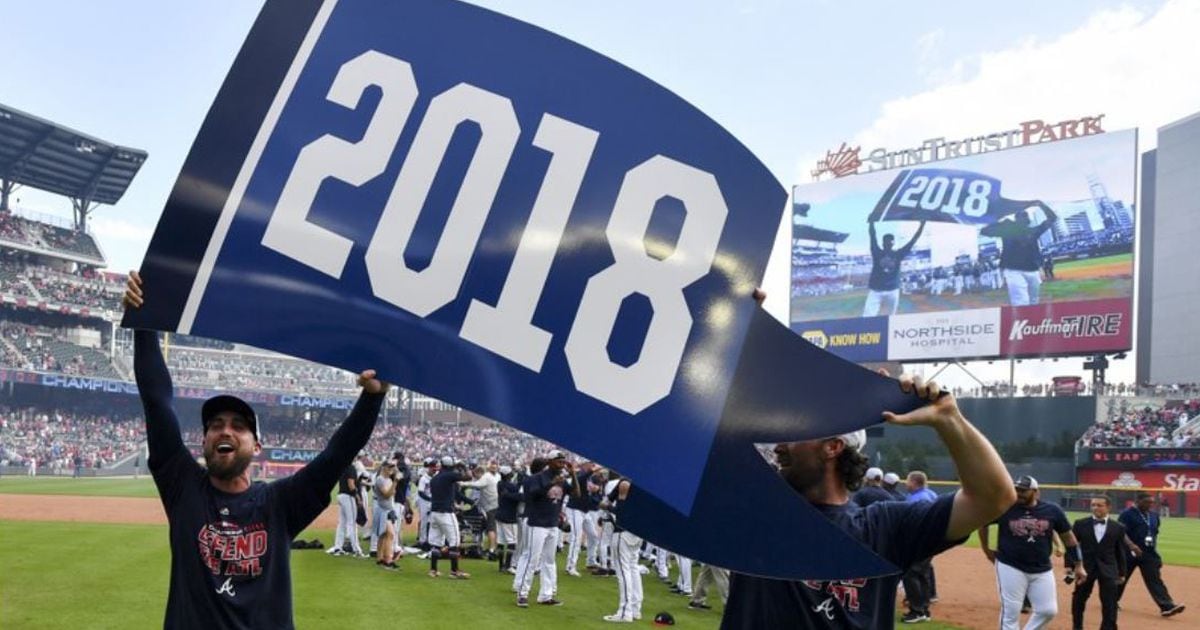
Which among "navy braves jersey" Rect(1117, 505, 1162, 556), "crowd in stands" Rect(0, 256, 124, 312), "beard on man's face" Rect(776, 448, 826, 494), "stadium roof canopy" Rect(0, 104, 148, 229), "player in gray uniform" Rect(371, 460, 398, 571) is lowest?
"player in gray uniform" Rect(371, 460, 398, 571)

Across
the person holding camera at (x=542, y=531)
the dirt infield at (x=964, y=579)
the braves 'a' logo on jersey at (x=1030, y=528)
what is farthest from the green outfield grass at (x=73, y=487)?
the braves 'a' logo on jersey at (x=1030, y=528)

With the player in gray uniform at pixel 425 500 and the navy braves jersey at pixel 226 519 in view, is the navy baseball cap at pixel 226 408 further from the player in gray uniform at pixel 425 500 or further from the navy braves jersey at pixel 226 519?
the player in gray uniform at pixel 425 500

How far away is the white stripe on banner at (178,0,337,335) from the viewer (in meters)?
3.19

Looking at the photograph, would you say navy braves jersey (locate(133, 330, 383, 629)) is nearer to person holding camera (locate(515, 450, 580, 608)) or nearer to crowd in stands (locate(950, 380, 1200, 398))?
person holding camera (locate(515, 450, 580, 608))

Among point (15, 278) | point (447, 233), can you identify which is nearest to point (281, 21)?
point (447, 233)

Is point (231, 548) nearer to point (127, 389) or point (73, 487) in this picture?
point (73, 487)

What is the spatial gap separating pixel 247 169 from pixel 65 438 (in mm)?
59738

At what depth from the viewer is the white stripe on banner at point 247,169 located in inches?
126

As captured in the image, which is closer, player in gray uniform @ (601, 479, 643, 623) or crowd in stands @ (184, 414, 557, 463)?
player in gray uniform @ (601, 479, 643, 623)

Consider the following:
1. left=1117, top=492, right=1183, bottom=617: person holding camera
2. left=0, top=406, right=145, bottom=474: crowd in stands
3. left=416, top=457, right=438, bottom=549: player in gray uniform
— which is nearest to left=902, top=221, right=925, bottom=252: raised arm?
left=1117, top=492, right=1183, bottom=617: person holding camera

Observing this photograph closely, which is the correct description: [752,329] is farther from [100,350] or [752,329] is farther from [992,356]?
[100,350]

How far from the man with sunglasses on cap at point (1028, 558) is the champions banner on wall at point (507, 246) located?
7.43 m

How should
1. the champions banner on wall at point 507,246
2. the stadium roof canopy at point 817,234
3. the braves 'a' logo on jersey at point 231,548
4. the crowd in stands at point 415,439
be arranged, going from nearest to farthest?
the champions banner on wall at point 507,246, the braves 'a' logo on jersey at point 231,548, the stadium roof canopy at point 817,234, the crowd in stands at point 415,439

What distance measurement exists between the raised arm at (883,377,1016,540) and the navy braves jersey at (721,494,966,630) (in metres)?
0.21
